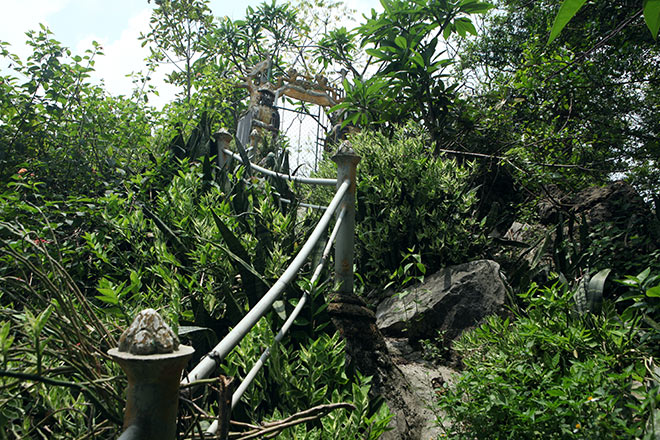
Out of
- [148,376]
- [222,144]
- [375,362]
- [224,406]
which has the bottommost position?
[375,362]

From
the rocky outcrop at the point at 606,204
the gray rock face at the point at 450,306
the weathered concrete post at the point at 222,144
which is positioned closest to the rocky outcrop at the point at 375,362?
the gray rock face at the point at 450,306

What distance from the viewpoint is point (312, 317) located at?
1.95m

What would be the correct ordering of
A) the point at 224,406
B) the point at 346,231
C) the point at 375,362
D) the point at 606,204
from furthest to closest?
the point at 606,204 < the point at 346,231 < the point at 375,362 < the point at 224,406

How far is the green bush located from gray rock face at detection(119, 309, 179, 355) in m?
2.83

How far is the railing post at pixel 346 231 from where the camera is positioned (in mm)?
2402

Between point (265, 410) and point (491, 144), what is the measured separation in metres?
4.44

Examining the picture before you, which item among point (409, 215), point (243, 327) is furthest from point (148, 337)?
point (409, 215)

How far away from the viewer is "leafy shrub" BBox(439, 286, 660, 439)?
147 cm

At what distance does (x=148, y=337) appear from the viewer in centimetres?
76

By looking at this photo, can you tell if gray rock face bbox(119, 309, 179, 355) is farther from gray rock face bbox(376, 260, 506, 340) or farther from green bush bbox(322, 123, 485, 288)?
green bush bbox(322, 123, 485, 288)

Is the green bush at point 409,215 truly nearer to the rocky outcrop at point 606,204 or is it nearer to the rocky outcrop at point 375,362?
the rocky outcrop at point 606,204

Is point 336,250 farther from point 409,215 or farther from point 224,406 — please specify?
point 224,406

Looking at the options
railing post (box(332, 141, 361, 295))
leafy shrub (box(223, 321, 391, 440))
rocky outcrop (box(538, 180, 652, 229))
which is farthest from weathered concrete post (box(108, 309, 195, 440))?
rocky outcrop (box(538, 180, 652, 229))

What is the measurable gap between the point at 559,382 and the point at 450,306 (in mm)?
1395
